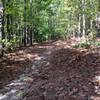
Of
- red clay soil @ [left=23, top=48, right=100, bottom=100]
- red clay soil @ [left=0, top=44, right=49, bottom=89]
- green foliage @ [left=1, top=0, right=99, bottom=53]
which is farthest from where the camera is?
green foliage @ [left=1, top=0, right=99, bottom=53]

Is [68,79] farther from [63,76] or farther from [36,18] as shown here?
[36,18]

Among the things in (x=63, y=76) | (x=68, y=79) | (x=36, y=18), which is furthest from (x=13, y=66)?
(x=36, y=18)

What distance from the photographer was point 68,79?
30.6 ft

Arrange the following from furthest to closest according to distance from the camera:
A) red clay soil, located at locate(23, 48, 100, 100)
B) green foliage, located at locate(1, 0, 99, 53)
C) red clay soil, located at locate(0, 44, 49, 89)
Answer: green foliage, located at locate(1, 0, 99, 53)
red clay soil, located at locate(0, 44, 49, 89)
red clay soil, located at locate(23, 48, 100, 100)

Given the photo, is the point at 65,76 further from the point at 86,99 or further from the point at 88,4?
the point at 88,4

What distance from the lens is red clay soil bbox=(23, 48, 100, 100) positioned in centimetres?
798

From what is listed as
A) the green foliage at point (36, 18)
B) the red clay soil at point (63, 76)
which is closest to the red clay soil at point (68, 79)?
the red clay soil at point (63, 76)

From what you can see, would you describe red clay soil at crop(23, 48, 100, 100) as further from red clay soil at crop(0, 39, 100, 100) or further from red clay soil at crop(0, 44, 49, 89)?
red clay soil at crop(0, 44, 49, 89)

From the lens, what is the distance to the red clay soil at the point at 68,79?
26.2 ft

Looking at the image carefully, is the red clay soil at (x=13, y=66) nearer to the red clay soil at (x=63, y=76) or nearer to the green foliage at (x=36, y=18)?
the red clay soil at (x=63, y=76)

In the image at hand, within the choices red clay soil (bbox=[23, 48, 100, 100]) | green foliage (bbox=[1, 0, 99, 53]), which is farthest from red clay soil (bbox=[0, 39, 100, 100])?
green foliage (bbox=[1, 0, 99, 53])

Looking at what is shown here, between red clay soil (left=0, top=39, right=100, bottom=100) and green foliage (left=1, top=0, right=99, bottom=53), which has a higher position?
green foliage (left=1, top=0, right=99, bottom=53)

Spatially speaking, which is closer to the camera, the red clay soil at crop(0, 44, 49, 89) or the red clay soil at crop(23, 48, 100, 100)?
the red clay soil at crop(23, 48, 100, 100)

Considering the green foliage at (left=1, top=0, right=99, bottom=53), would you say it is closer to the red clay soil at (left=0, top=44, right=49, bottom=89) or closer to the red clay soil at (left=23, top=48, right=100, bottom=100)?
the red clay soil at (left=0, top=44, right=49, bottom=89)
